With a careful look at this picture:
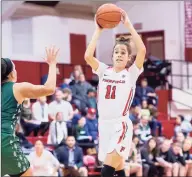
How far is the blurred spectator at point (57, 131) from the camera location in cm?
1066

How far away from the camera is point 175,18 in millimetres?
17266

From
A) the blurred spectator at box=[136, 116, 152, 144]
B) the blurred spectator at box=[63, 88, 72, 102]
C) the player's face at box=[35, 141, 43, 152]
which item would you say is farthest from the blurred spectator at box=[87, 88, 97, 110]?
the player's face at box=[35, 141, 43, 152]

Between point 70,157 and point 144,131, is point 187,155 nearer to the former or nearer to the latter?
point 144,131

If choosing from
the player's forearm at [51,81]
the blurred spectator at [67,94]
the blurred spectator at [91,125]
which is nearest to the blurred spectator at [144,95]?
the blurred spectator at [67,94]

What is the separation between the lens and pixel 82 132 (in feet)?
36.8

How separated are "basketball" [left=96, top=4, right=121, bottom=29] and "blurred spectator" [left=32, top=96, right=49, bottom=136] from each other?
5.89 metres

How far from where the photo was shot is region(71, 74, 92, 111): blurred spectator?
12.7 meters

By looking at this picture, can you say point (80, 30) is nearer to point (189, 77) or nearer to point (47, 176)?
point (189, 77)

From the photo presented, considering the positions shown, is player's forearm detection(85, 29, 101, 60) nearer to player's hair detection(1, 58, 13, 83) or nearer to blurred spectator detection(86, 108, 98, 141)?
player's hair detection(1, 58, 13, 83)

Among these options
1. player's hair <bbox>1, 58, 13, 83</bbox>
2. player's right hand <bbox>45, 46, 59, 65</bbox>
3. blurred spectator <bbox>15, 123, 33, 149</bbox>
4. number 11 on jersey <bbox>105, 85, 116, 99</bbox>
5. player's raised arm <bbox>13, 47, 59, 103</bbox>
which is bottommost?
blurred spectator <bbox>15, 123, 33, 149</bbox>

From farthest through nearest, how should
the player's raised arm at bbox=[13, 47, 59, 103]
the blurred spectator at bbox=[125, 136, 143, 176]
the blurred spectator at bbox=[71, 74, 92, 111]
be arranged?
the blurred spectator at bbox=[71, 74, 92, 111] → the blurred spectator at bbox=[125, 136, 143, 176] → the player's raised arm at bbox=[13, 47, 59, 103]

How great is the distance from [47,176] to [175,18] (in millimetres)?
8914

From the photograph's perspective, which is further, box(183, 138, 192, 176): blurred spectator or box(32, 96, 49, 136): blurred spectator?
box(32, 96, 49, 136): blurred spectator

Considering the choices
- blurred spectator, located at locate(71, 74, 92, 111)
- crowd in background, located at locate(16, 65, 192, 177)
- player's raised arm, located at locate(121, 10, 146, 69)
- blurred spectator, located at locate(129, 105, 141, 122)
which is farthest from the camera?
blurred spectator, located at locate(71, 74, 92, 111)
